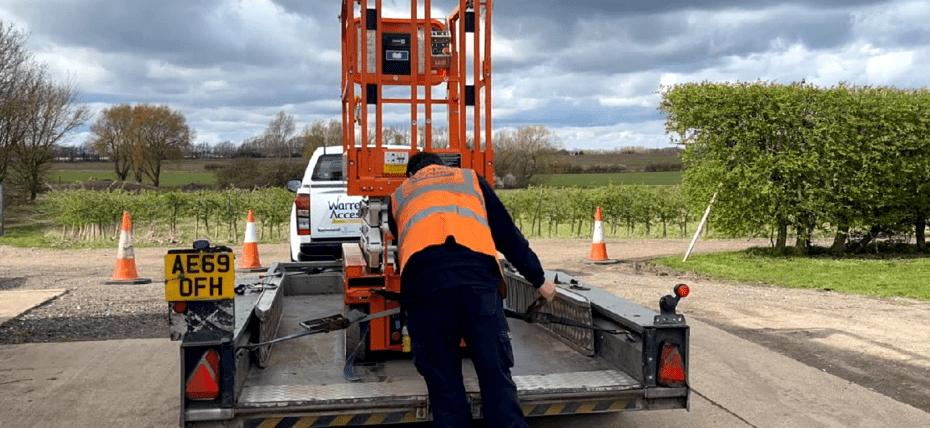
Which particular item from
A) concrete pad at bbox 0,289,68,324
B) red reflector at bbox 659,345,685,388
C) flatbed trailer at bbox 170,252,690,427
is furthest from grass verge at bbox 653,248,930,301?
concrete pad at bbox 0,289,68,324

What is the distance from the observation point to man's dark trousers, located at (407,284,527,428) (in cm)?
409

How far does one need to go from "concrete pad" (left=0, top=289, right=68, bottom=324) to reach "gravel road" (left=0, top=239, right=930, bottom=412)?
0.11 metres

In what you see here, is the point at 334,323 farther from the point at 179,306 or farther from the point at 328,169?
the point at 328,169

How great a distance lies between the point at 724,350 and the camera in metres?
7.81

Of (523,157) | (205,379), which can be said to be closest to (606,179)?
(523,157)

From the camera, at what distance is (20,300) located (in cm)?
1067

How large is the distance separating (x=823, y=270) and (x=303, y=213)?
8.69 meters

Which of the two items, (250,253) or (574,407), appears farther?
(250,253)

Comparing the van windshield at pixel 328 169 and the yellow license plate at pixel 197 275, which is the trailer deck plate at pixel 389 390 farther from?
the van windshield at pixel 328 169

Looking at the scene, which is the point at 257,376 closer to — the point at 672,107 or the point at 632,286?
the point at 632,286

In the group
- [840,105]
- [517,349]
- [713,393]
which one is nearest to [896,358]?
[713,393]

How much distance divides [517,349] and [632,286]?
685cm

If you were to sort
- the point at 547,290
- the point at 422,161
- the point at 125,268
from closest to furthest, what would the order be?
the point at 547,290 < the point at 422,161 < the point at 125,268

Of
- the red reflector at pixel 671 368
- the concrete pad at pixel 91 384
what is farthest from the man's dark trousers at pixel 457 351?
the concrete pad at pixel 91 384
